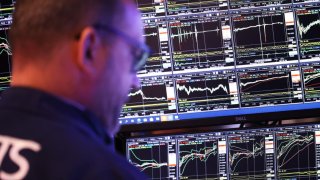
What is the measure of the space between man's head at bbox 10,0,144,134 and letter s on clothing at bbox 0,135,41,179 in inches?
4.7

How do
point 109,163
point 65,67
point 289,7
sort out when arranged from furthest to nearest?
1. point 289,7
2. point 65,67
3. point 109,163

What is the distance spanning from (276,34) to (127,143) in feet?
2.22

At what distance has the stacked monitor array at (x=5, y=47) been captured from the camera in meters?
2.00

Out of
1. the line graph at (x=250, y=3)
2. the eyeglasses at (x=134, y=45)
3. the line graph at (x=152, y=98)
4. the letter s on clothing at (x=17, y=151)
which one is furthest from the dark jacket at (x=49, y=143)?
the line graph at (x=250, y=3)

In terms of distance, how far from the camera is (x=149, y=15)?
6.43 feet

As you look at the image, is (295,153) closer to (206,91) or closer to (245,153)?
(245,153)

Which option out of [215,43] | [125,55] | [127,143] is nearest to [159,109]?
[127,143]

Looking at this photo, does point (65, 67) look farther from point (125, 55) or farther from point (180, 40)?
point (180, 40)

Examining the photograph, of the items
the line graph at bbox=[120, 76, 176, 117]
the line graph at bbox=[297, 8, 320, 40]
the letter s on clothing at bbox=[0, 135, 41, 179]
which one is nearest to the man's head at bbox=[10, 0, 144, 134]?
the letter s on clothing at bbox=[0, 135, 41, 179]

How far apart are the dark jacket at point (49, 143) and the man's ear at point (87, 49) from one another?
0.08 m

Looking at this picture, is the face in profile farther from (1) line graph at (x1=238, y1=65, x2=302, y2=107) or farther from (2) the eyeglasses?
(1) line graph at (x1=238, y1=65, x2=302, y2=107)

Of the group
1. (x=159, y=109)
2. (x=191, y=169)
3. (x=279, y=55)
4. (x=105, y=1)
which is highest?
(x=105, y=1)

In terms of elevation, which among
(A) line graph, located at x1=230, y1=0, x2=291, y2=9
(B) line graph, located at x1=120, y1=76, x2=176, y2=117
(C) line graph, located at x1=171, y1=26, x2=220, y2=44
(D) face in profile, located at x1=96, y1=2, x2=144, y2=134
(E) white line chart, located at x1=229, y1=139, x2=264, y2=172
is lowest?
(E) white line chart, located at x1=229, y1=139, x2=264, y2=172

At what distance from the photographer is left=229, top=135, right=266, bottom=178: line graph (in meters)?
1.90
